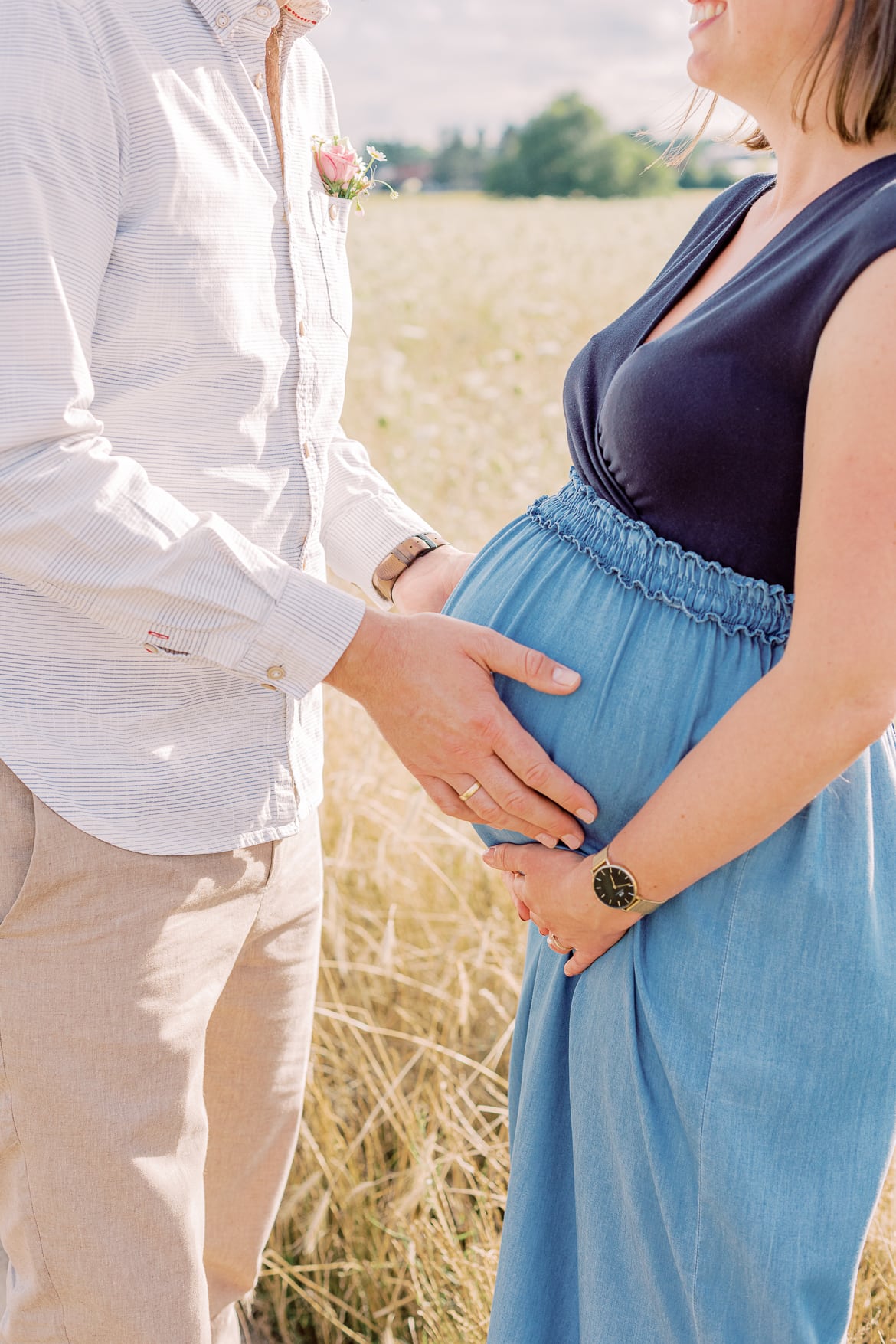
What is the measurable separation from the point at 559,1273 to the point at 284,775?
779 mm

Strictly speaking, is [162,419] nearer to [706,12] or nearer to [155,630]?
[155,630]

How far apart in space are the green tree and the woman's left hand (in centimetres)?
6265

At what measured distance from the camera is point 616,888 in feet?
4.50

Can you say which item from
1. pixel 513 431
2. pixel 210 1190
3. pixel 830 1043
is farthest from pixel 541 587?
pixel 513 431

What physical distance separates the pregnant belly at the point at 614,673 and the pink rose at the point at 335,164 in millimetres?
714

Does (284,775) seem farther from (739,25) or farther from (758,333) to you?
(739,25)

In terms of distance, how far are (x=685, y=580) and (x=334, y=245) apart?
2.83 feet

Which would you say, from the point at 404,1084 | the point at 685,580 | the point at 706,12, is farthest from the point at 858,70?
the point at 404,1084

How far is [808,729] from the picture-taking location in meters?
1.23

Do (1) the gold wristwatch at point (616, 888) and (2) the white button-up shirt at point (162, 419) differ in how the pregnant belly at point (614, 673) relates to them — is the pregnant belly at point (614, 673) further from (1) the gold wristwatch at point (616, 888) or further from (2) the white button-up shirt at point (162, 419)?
(2) the white button-up shirt at point (162, 419)

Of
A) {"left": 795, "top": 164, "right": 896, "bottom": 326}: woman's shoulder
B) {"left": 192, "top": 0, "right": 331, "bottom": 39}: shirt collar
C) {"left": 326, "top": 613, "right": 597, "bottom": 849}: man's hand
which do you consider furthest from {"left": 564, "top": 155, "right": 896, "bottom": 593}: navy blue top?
{"left": 192, "top": 0, "right": 331, "bottom": 39}: shirt collar

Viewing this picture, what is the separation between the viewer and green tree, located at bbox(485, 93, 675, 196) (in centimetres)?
6256

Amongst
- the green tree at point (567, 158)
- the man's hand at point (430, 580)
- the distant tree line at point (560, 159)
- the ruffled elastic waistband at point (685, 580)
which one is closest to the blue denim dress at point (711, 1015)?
the ruffled elastic waistband at point (685, 580)

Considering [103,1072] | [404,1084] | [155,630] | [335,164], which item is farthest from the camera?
[404,1084]
